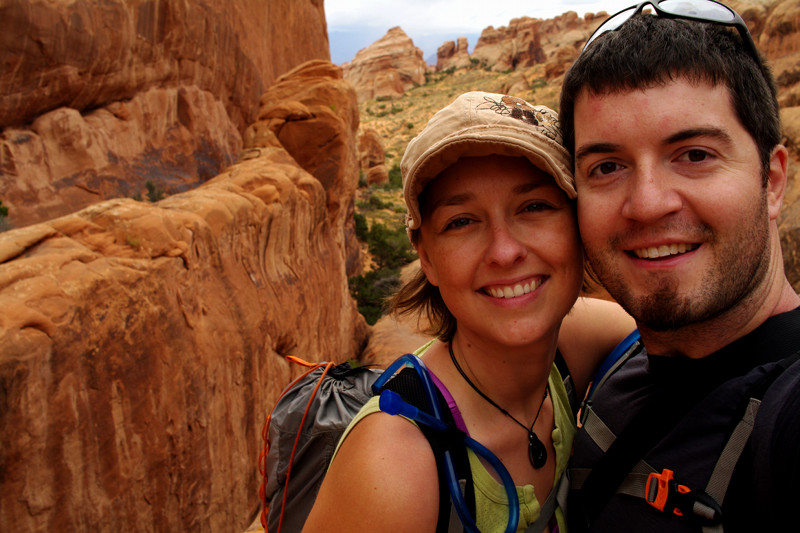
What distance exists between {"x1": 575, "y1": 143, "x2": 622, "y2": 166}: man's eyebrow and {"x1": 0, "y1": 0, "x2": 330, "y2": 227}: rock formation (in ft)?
17.5

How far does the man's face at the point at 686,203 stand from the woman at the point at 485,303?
0.70 ft

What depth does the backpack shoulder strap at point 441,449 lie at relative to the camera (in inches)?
53.1

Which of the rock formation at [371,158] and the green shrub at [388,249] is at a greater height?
the rock formation at [371,158]

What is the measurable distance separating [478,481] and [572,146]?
1.14 metres

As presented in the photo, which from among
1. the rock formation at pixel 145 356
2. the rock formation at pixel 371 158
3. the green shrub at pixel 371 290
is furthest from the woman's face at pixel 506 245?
the rock formation at pixel 371 158

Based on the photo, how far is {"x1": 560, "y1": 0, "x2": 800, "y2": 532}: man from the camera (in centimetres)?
130

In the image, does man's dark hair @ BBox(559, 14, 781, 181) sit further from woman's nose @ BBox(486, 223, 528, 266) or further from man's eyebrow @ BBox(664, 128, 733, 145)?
woman's nose @ BBox(486, 223, 528, 266)

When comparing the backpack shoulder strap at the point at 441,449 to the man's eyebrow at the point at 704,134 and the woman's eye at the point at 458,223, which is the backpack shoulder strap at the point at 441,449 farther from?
the man's eyebrow at the point at 704,134

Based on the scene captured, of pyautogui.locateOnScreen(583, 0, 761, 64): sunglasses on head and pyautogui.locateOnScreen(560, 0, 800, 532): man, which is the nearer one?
pyautogui.locateOnScreen(560, 0, 800, 532): man

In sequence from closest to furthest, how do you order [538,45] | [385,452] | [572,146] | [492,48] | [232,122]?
[385,452]
[572,146]
[232,122]
[538,45]
[492,48]

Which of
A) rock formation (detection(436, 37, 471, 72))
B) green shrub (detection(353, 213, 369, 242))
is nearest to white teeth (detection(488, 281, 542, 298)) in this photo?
green shrub (detection(353, 213, 369, 242))

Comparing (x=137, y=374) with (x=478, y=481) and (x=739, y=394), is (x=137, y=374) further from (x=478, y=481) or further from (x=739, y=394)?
(x=739, y=394)

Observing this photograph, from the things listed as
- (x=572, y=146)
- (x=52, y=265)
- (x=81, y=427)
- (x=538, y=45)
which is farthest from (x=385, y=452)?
(x=538, y=45)

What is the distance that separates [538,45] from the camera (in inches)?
2188
